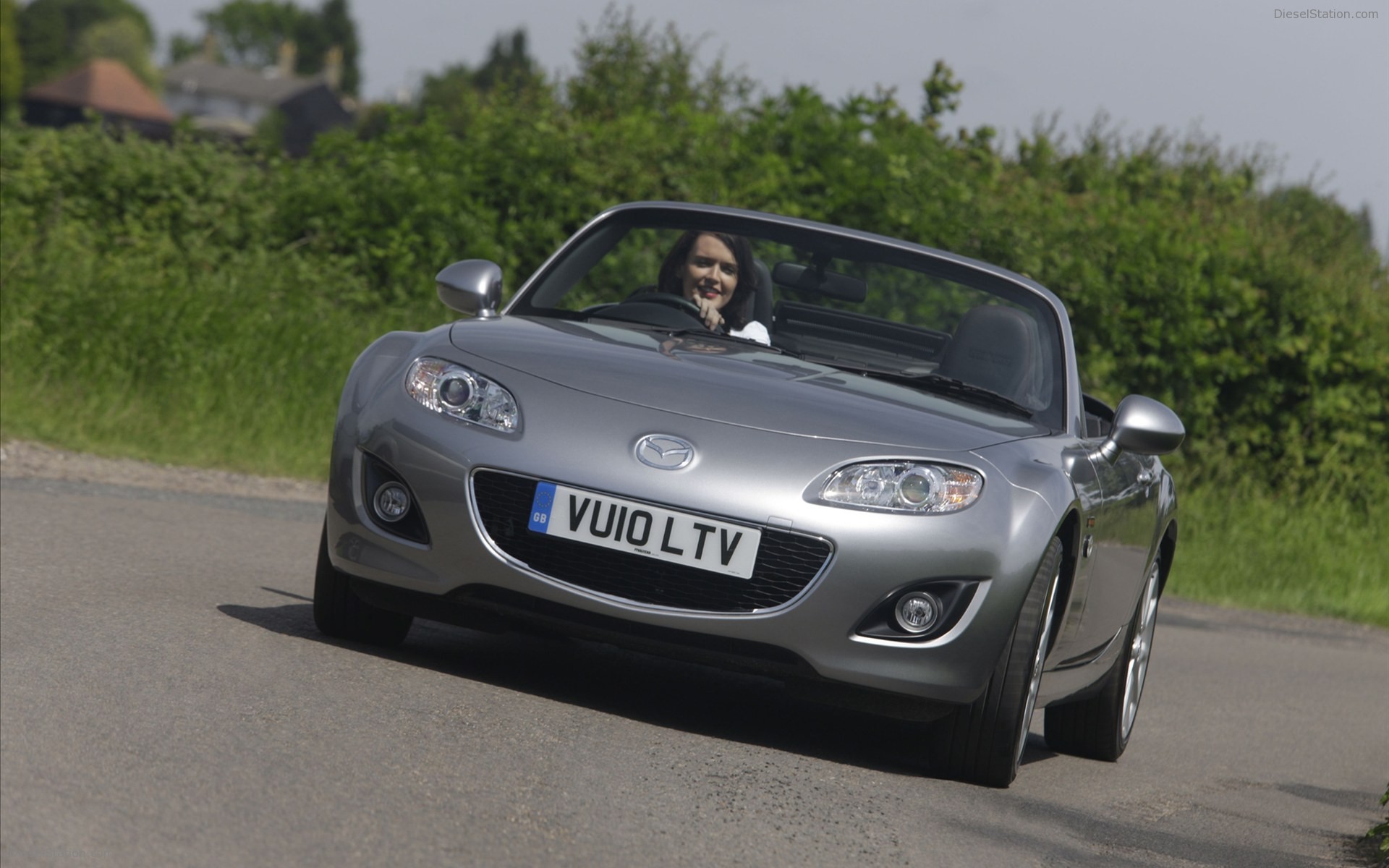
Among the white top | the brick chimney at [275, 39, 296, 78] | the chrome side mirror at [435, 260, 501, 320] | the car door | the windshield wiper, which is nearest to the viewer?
the car door

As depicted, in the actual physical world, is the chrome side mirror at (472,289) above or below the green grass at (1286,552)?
above

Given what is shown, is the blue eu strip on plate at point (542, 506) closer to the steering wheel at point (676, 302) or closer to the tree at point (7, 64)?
the steering wheel at point (676, 302)

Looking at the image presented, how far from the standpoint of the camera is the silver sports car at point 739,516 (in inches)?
183

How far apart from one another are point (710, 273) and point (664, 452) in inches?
68.9

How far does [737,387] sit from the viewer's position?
5.06 m

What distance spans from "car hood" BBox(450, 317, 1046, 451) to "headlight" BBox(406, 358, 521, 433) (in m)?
0.05

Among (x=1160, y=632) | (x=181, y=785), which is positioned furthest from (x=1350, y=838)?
(x=1160, y=632)

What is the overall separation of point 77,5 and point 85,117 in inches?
6454

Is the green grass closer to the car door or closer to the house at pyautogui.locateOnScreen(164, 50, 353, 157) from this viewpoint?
the car door

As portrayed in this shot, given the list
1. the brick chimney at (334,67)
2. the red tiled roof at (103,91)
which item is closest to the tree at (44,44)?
the red tiled roof at (103,91)

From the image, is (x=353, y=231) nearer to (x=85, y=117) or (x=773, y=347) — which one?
(x=85, y=117)

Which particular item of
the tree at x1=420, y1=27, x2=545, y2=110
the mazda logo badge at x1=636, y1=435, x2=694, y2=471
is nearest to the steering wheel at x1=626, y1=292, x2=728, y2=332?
the mazda logo badge at x1=636, y1=435, x2=694, y2=471

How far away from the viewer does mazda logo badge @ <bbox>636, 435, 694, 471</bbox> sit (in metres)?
4.70

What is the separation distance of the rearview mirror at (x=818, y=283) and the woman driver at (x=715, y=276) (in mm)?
97
